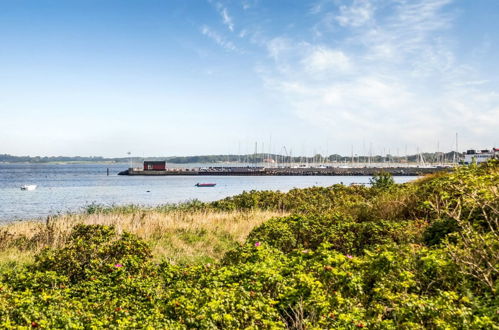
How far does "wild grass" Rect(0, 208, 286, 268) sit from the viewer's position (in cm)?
995

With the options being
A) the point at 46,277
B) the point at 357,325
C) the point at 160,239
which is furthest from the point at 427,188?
the point at 46,277

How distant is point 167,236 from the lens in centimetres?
1206

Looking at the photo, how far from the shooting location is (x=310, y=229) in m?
8.95

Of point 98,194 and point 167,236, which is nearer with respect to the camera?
point 167,236

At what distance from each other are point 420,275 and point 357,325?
193 cm

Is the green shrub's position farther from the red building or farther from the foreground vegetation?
the red building

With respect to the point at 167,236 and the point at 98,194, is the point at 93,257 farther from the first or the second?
the point at 98,194

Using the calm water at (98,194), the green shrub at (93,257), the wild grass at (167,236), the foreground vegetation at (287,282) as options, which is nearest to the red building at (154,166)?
the calm water at (98,194)

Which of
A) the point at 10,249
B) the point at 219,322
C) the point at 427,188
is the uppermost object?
the point at 427,188

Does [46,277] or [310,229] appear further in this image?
[310,229]

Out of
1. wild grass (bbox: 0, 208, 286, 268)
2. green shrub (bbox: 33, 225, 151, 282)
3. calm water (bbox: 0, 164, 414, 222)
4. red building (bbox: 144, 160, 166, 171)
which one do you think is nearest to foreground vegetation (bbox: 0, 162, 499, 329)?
green shrub (bbox: 33, 225, 151, 282)

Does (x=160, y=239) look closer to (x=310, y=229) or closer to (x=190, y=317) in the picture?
(x=310, y=229)

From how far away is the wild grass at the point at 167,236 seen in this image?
995cm

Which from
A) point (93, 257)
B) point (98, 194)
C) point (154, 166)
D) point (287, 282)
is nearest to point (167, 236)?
Result: point (93, 257)
